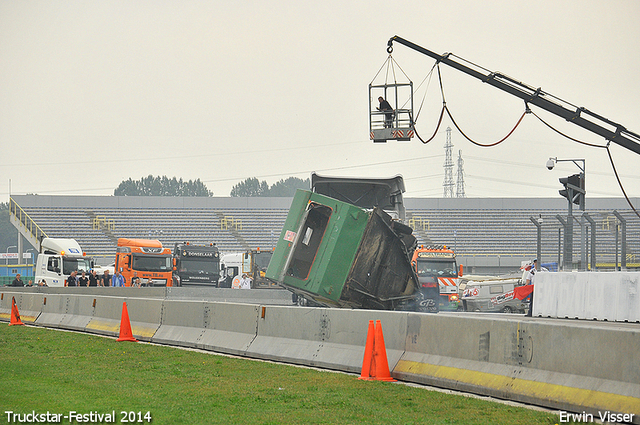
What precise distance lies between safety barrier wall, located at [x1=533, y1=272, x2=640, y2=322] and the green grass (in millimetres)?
10673

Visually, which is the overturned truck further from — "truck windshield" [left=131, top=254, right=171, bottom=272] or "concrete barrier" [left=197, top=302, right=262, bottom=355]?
"truck windshield" [left=131, top=254, right=171, bottom=272]

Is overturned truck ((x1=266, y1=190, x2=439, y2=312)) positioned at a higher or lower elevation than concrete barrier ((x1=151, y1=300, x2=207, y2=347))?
higher

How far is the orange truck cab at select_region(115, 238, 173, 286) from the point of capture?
139 ft

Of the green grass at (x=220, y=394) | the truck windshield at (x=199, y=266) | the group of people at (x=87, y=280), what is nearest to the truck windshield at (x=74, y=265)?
the group of people at (x=87, y=280)

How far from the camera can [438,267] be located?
3322cm

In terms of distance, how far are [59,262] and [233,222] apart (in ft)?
116

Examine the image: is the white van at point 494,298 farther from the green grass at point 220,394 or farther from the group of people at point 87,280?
the green grass at point 220,394

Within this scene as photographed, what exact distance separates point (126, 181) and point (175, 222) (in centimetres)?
9797

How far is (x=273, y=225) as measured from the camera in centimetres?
7694

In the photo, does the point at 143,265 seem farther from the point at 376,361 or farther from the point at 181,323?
the point at 376,361

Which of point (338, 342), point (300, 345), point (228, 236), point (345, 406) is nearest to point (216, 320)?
point (300, 345)

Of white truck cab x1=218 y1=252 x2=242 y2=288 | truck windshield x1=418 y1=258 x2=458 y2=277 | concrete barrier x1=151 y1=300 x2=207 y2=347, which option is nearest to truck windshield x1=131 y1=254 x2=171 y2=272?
white truck cab x1=218 y1=252 x2=242 y2=288

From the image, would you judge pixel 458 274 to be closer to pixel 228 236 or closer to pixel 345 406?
pixel 345 406

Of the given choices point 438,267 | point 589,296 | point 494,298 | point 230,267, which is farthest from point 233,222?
point 589,296
